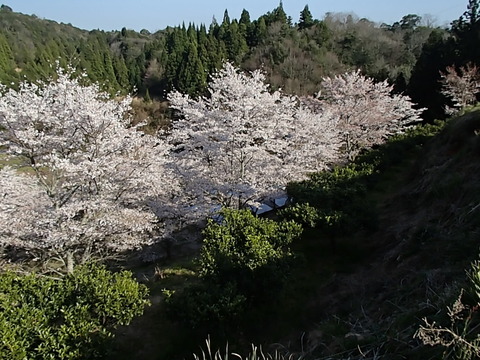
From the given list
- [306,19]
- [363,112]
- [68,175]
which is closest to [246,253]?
[68,175]

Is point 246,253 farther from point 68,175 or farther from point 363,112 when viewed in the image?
point 363,112

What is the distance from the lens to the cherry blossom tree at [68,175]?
10.2 metres

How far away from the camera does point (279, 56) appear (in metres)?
43.2

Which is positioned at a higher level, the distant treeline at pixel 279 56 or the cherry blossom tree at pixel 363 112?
the distant treeline at pixel 279 56

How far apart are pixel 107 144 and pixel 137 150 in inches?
115

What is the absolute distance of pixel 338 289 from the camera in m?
8.40

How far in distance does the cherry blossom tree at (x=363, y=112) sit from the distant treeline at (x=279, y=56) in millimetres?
3921

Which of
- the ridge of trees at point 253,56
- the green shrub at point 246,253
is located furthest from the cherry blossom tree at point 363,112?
the green shrub at point 246,253

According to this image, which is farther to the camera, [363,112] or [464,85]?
[363,112]

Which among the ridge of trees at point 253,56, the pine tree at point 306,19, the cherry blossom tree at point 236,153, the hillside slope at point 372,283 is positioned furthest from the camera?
the pine tree at point 306,19

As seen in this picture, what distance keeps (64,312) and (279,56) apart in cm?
4138

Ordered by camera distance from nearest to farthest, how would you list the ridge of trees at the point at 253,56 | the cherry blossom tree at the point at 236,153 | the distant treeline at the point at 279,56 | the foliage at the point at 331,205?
the foliage at the point at 331,205, the cherry blossom tree at the point at 236,153, the distant treeline at the point at 279,56, the ridge of trees at the point at 253,56

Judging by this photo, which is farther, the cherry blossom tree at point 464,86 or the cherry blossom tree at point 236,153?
the cherry blossom tree at point 464,86

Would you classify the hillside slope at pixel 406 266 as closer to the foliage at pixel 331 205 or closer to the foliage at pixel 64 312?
the foliage at pixel 331 205
